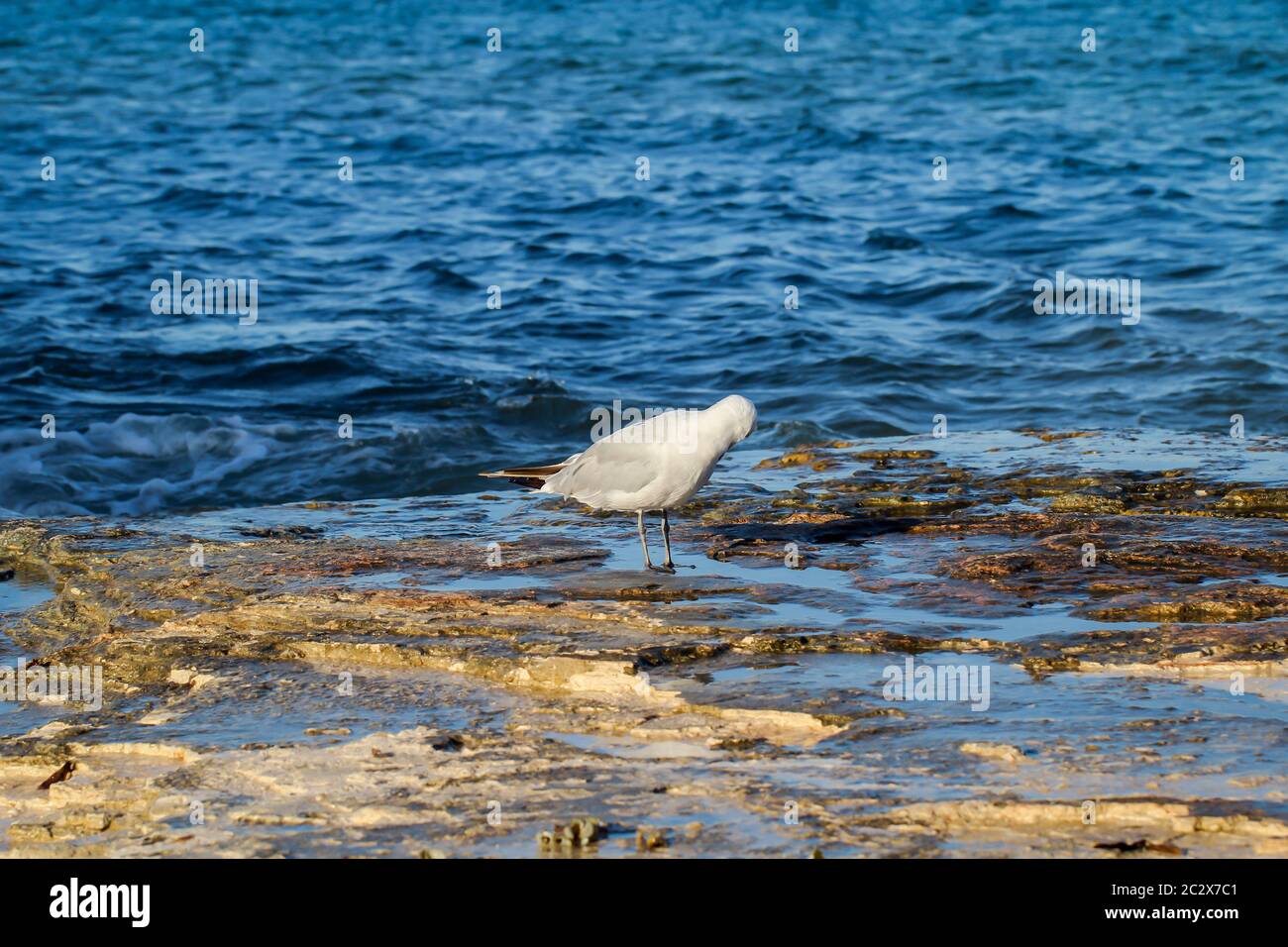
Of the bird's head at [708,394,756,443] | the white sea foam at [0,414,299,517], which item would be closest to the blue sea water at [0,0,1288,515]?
the white sea foam at [0,414,299,517]

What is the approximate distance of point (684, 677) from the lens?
4.61 m

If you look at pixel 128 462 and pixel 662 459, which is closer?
pixel 662 459

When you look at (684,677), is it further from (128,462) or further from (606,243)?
(606,243)

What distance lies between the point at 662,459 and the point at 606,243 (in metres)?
11.8

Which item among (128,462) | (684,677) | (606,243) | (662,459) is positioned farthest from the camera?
(606,243)

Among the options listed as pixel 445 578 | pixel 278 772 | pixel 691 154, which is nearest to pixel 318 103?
pixel 691 154

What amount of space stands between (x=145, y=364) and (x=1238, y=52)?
20.8 meters

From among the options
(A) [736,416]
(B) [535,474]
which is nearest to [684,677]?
(A) [736,416]

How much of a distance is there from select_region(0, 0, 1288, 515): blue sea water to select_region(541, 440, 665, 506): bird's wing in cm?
418

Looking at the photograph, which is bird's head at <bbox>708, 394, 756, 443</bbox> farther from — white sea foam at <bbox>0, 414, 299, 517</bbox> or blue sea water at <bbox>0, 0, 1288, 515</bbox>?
white sea foam at <bbox>0, 414, 299, 517</bbox>

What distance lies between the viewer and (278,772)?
3.97 metres

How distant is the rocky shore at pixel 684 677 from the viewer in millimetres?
3572

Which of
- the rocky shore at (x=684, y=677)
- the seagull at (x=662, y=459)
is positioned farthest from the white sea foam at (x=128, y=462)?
the seagull at (x=662, y=459)

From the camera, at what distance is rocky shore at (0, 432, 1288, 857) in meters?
3.57
